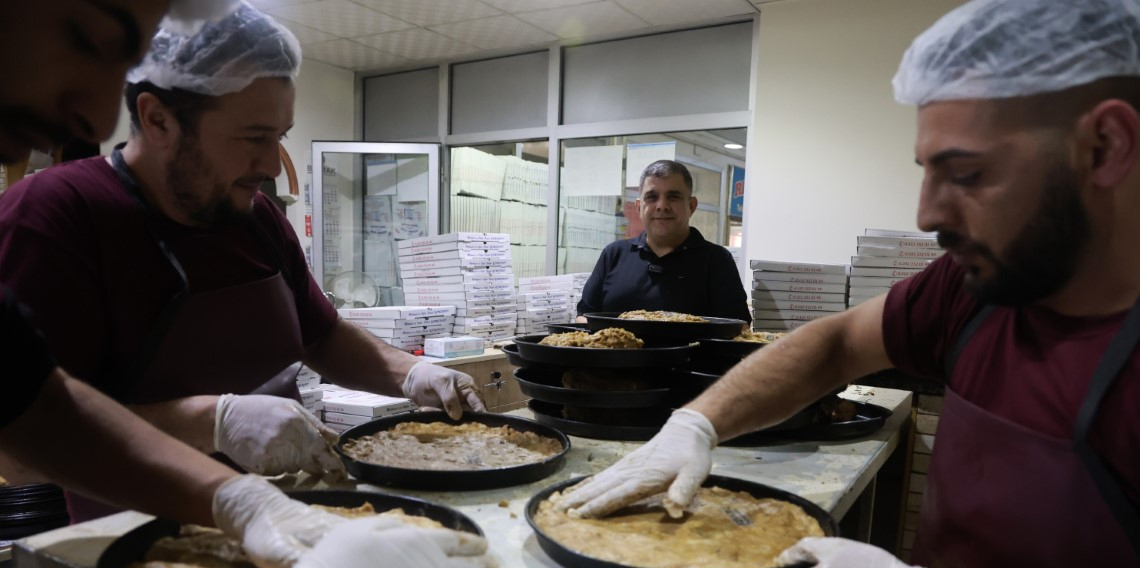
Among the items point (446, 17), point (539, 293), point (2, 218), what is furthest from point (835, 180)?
point (2, 218)

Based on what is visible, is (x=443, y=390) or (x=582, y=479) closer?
(x=582, y=479)

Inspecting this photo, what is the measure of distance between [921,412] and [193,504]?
233cm

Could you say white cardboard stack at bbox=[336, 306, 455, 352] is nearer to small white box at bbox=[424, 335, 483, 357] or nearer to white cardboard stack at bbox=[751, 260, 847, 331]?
small white box at bbox=[424, 335, 483, 357]

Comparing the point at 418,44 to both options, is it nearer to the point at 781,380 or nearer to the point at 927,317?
the point at 781,380

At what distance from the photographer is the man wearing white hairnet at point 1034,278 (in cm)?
97

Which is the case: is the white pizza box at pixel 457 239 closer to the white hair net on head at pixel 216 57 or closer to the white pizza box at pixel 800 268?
the white pizza box at pixel 800 268

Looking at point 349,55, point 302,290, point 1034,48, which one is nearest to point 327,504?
point 302,290

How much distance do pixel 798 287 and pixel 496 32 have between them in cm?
308

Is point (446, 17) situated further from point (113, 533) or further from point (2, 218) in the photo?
point (113, 533)

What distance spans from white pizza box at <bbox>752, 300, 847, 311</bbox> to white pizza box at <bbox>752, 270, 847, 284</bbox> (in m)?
0.11

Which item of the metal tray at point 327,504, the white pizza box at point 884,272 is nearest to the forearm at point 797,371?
the metal tray at point 327,504

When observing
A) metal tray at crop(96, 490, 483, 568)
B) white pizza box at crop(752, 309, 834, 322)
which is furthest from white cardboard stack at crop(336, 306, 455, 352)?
metal tray at crop(96, 490, 483, 568)

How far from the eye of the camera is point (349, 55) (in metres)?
5.78

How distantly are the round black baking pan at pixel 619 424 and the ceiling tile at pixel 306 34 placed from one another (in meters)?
4.40
